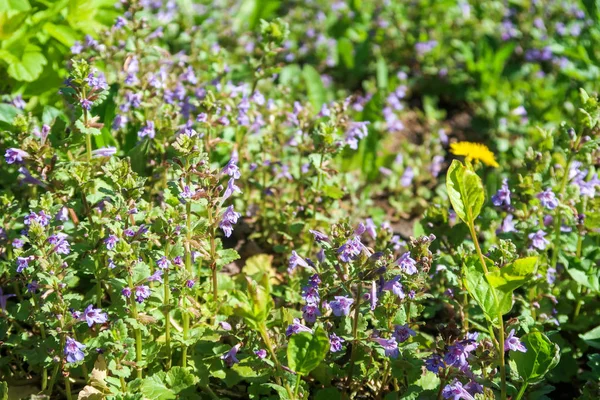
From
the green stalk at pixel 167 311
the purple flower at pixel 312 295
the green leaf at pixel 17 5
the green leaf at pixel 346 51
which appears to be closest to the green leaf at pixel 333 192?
the purple flower at pixel 312 295

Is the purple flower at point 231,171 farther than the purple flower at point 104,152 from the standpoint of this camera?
No

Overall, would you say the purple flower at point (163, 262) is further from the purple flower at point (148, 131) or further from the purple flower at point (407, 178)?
the purple flower at point (407, 178)

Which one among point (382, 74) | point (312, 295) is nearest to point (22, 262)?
point (312, 295)

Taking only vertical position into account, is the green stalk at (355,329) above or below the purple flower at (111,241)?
below

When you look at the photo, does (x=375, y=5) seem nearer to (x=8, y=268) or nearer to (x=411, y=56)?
(x=411, y=56)

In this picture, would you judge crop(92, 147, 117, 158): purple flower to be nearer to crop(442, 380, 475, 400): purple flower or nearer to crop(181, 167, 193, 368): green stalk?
crop(181, 167, 193, 368): green stalk

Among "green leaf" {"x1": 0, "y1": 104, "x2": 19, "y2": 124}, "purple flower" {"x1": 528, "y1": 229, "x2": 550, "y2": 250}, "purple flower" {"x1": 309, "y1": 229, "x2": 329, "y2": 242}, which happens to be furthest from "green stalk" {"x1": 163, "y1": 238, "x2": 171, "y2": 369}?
"purple flower" {"x1": 528, "y1": 229, "x2": 550, "y2": 250}
